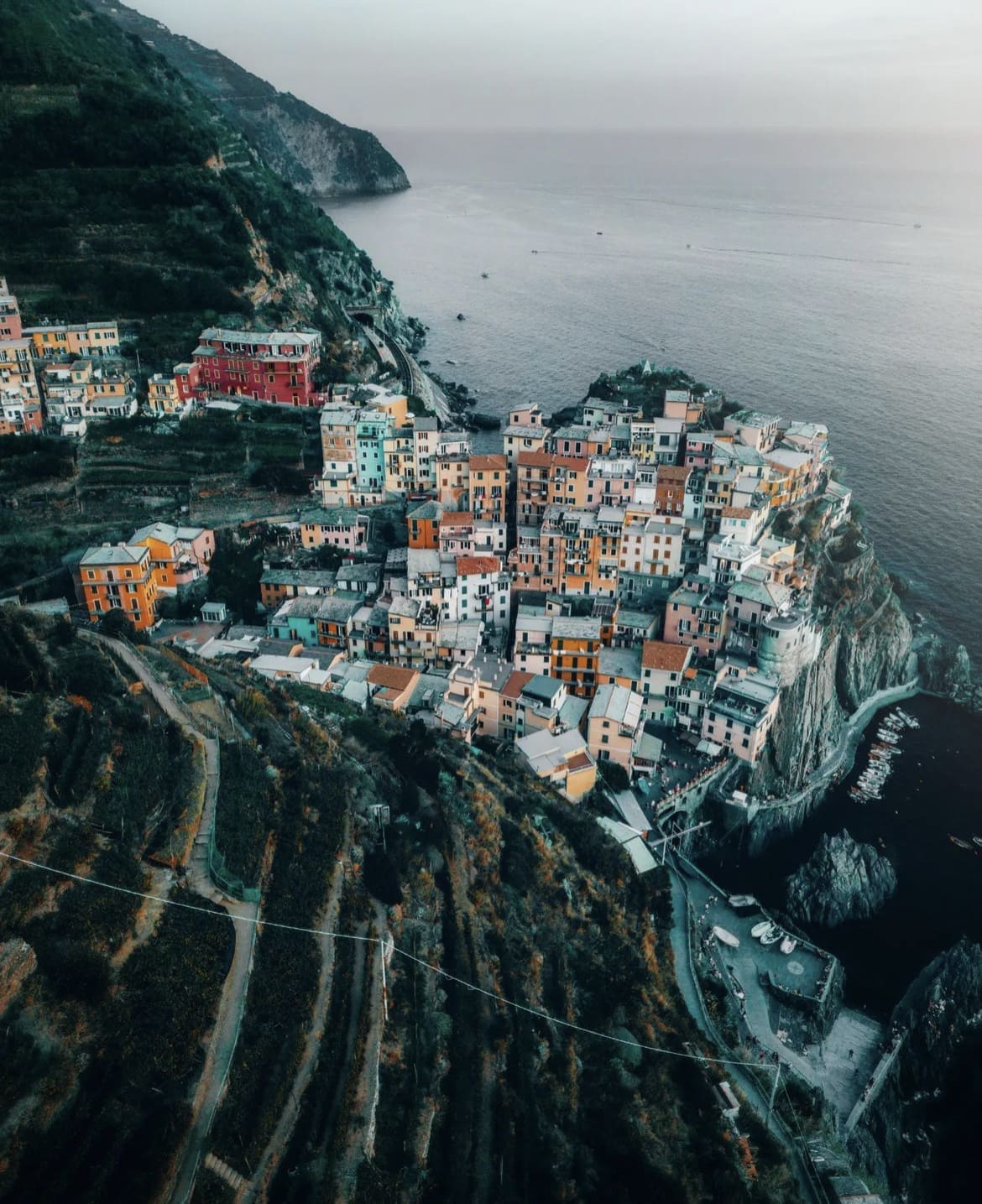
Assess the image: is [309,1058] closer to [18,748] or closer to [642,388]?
[18,748]

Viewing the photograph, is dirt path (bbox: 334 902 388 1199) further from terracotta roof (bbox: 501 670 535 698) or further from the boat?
terracotta roof (bbox: 501 670 535 698)

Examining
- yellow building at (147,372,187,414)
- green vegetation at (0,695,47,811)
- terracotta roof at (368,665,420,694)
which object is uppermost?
yellow building at (147,372,187,414)

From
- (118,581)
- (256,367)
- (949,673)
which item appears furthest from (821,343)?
(118,581)

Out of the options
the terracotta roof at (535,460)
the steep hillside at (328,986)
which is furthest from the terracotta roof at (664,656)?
the terracotta roof at (535,460)

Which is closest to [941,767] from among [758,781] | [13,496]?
[758,781]

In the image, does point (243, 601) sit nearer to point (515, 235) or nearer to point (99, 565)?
point (99, 565)

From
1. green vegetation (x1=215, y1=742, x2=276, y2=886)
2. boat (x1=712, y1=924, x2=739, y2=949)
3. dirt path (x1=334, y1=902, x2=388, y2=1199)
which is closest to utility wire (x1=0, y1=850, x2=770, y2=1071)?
dirt path (x1=334, y1=902, x2=388, y2=1199)

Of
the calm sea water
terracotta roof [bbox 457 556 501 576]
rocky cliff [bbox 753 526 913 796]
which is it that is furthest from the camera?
the calm sea water
